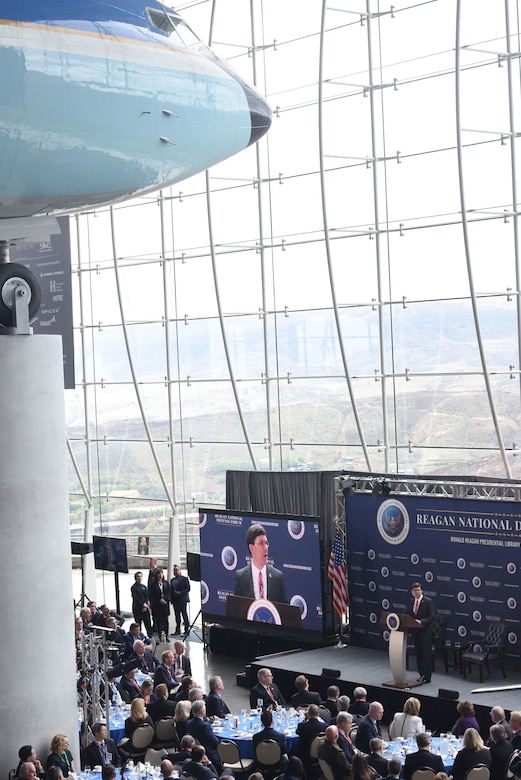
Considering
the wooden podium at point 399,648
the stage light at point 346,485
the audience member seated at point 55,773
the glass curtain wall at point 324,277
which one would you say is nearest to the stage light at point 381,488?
the stage light at point 346,485

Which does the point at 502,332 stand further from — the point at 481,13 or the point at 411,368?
the point at 481,13

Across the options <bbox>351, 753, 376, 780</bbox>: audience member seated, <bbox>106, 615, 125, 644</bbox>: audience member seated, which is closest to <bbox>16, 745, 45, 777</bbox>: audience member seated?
<bbox>351, 753, 376, 780</bbox>: audience member seated

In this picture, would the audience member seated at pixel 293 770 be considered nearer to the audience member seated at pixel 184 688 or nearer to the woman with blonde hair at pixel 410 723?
the woman with blonde hair at pixel 410 723

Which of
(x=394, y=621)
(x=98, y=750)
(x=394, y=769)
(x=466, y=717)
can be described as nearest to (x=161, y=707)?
(x=98, y=750)

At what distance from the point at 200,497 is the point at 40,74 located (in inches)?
414

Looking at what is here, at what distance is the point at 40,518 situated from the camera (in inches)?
367

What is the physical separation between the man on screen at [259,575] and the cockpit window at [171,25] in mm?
7068

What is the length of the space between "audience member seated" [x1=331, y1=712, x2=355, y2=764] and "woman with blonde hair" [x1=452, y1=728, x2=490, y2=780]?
771mm

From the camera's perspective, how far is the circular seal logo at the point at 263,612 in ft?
49.1

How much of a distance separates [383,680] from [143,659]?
2.53 m

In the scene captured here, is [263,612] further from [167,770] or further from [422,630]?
[167,770]

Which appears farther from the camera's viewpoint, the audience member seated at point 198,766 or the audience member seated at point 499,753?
the audience member seated at point 499,753

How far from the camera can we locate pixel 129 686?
1119 cm

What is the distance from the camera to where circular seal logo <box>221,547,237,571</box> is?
15.6m
